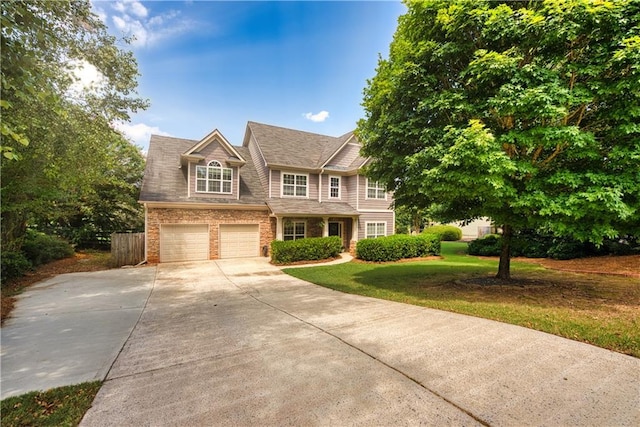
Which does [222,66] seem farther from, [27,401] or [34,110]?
[27,401]

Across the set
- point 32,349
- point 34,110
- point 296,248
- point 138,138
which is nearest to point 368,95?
point 296,248

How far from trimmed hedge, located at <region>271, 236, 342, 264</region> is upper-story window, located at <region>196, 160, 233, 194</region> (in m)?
4.82

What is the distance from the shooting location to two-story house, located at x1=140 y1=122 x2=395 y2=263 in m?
14.2

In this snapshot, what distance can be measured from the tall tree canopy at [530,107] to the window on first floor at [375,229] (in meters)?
11.4

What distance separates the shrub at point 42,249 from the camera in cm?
1229

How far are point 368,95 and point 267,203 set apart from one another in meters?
8.99

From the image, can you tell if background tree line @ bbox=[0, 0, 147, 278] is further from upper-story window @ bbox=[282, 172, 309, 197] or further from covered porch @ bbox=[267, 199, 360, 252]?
covered porch @ bbox=[267, 199, 360, 252]

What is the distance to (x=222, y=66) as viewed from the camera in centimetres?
1175

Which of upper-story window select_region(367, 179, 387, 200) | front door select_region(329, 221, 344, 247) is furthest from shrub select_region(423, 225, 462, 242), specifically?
front door select_region(329, 221, 344, 247)

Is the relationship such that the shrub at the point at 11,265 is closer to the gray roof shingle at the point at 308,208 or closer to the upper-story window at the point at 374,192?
the gray roof shingle at the point at 308,208

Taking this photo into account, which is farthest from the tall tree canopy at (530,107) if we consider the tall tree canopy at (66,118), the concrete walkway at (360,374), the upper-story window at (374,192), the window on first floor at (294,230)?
the upper-story window at (374,192)

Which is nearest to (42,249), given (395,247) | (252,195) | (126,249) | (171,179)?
(126,249)

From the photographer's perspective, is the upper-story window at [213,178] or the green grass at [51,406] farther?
the upper-story window at [213,178]

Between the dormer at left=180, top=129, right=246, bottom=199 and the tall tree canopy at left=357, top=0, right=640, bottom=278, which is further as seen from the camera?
the dormer at left=180, top=129, right=246, bottom=199
